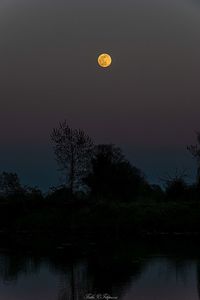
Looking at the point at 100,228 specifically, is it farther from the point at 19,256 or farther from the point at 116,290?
the point at 116,290

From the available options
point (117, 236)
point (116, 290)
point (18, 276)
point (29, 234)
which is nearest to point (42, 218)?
point (29, 234)

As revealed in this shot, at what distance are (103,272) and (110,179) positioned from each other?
36.3 metres

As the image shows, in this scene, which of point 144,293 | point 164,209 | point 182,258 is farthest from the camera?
point 164,209

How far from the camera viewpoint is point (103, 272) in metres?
34.1

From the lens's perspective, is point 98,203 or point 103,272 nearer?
point 103,272

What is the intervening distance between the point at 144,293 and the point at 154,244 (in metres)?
23.2

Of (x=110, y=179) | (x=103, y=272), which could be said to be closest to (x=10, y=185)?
(x=110, y=179)

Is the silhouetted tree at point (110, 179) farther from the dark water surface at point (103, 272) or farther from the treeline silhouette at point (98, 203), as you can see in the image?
the dark water surface at point (103, 272)

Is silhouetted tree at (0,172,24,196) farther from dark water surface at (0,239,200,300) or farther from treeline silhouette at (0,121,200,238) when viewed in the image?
dark water surface at (0,239,200,300)

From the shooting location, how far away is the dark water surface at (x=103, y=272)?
92.2 ft

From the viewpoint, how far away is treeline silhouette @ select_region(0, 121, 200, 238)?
62812 mm

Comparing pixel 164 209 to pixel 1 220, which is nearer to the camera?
pixel 164 209

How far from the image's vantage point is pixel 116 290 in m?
28.2

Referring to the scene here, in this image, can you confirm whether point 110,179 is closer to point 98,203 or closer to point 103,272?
point 98,203
